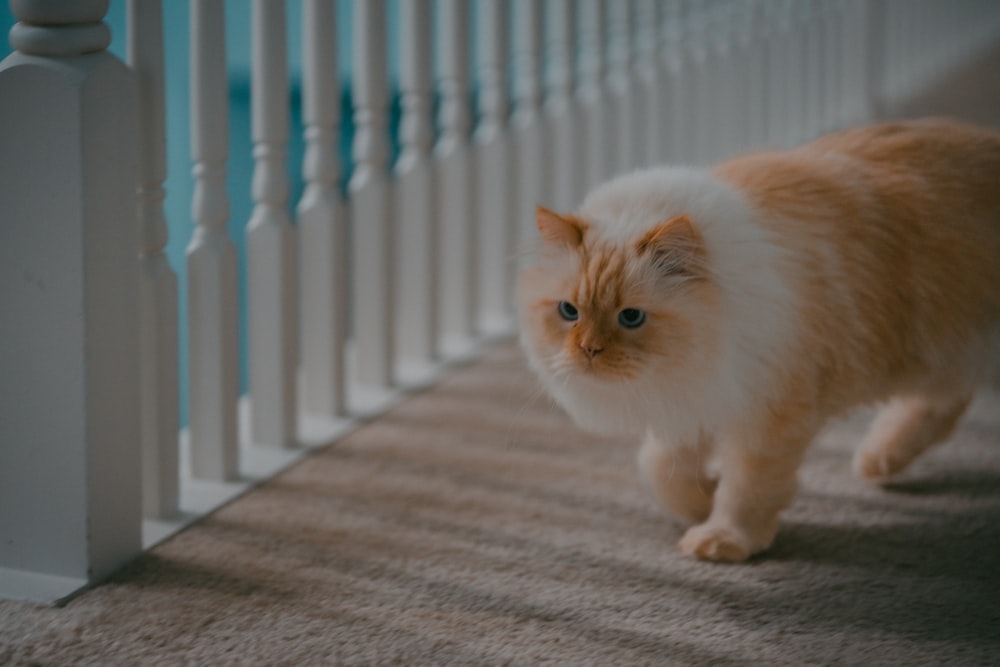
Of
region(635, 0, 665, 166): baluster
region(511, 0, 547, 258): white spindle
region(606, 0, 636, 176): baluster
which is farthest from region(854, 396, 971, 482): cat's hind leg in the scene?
region(635, 0, 665, 166): baluster

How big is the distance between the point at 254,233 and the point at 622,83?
1440 mm

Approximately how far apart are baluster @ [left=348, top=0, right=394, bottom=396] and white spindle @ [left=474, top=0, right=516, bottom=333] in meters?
0.41

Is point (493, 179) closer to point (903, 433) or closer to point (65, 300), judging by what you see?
point (903, 433)

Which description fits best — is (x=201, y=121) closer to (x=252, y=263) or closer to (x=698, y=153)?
(x=252, y=263)

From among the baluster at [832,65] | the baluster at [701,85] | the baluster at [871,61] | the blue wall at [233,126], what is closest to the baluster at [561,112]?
the blue wall at [233,126]

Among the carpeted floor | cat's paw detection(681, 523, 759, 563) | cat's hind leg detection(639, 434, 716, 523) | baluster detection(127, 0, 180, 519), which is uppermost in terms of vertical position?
baluster detection(127, 0, 180, 519)

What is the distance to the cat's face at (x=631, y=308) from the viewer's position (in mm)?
1178

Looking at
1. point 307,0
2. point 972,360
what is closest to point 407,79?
point 307,0

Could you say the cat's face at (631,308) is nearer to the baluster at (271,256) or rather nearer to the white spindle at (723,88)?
the baluster at (271,256)

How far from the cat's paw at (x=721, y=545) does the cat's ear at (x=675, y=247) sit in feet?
1.08

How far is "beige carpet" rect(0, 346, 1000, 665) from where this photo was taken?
1.12 m

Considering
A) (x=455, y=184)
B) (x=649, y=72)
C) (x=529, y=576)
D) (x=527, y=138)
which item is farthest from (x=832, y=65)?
(x=529, y=576)

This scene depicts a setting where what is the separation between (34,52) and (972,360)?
111 cm

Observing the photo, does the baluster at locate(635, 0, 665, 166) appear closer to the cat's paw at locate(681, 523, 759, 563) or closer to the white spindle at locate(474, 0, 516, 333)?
the white spindle at locate(474, 0, 516, 333)
